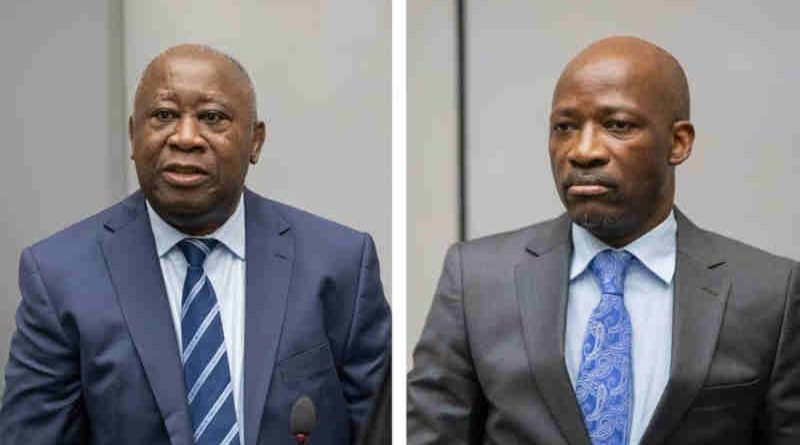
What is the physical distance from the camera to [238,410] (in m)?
2.76

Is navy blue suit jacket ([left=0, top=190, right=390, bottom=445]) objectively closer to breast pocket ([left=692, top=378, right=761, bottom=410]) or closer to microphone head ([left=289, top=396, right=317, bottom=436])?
microphone head ([left=289, top=396, right=317, bottom=436])

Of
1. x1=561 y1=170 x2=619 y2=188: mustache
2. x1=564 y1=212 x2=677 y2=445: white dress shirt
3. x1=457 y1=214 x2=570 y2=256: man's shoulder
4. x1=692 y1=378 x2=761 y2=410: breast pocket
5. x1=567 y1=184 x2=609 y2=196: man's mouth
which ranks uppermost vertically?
x1=561 y1=170 x2=619 y2=188: mustache

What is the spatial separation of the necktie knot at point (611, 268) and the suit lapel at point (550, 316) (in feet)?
0.21

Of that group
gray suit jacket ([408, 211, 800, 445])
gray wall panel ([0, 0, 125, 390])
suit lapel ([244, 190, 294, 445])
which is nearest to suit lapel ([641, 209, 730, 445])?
gray suit jacket ([408, 211, 800, 445])

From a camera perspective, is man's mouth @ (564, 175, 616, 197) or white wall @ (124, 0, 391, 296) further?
white wall @ (124, 0, 391, 296)

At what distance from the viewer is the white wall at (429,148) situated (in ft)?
9.27

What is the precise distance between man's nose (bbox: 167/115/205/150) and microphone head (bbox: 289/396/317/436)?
0.55 metres

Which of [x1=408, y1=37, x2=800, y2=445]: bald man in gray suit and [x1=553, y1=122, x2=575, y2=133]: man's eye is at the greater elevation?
[x1=553, y1=122, x2=575, y2=133]: man's eye

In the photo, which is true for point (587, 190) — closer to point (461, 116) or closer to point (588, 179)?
point (588, 179)

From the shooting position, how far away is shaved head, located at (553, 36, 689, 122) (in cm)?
268

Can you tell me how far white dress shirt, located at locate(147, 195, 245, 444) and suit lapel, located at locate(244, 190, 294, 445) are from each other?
1 centimetres

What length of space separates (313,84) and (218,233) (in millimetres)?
368

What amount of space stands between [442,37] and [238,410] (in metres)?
0.87

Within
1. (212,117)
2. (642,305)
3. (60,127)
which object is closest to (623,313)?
(642,305)
